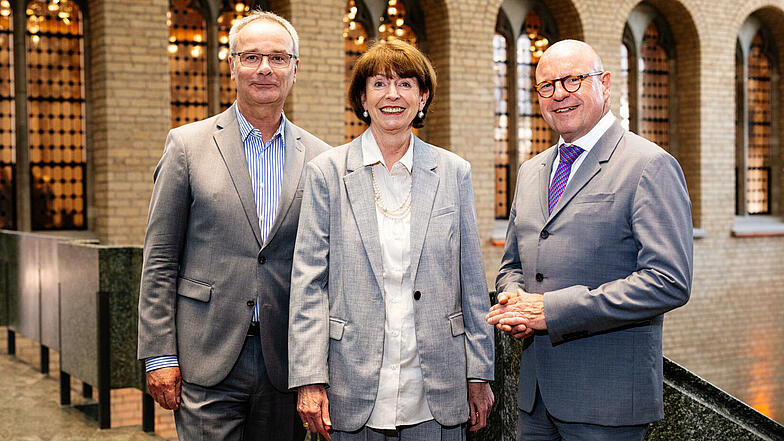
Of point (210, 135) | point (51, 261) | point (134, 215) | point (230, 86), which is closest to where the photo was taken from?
point (210, 135)

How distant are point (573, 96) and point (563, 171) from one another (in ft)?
0.84

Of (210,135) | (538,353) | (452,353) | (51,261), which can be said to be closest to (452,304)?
(452,353)

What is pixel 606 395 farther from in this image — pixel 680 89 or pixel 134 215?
pixel 680 89

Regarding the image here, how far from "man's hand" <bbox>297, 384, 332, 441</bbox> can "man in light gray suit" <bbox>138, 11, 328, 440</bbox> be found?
36cm

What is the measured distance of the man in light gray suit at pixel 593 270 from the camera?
2.38 m

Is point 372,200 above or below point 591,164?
below

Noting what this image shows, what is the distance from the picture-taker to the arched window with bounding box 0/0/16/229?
966 cm

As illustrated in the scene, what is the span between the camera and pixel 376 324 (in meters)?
2.41

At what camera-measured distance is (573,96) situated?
8.55ft

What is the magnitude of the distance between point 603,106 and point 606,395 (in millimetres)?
955

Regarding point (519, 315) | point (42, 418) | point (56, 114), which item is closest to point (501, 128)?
point (56, 114)

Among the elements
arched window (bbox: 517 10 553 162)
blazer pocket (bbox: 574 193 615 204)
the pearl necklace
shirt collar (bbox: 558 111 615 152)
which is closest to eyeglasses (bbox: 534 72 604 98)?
shirt collar (bbox: 558 111 615 152)

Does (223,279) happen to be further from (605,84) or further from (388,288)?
(605,84)

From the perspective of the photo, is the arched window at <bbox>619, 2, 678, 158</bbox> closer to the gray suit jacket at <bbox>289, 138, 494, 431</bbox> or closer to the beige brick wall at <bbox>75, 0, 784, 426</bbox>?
the beige brick wall at <bbox>75, 0, 784, 426</bbox>
